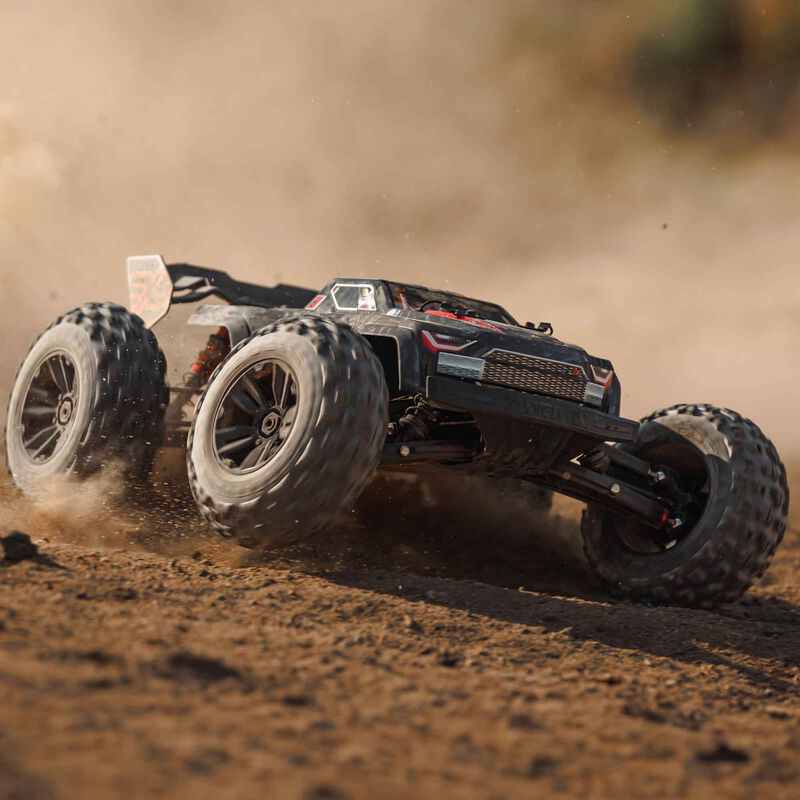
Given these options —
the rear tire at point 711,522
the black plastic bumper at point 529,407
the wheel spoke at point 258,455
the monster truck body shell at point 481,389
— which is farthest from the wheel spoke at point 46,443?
the rear tire at point 711,522

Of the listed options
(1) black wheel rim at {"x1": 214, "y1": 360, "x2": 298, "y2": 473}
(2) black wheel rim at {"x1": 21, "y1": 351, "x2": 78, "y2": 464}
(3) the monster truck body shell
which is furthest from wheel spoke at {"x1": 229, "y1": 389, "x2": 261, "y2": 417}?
(2) black wheel rim at {"x1": 21, "y1": 351, "x2": 78, "y2": 464}

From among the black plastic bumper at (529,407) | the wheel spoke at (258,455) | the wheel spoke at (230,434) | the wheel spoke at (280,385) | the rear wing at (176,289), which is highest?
the rear wing at (176,289)

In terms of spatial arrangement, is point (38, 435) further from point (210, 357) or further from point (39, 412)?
point (210, 357)

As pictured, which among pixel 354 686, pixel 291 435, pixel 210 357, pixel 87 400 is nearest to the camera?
pixel 354 686

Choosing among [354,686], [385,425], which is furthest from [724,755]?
[385,425]

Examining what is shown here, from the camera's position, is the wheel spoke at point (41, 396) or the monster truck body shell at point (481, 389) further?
the wheel spoke at point (41, 396)

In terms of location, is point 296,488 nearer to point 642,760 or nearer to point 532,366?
point 532,366

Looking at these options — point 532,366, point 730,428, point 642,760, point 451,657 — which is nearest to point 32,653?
point 451,657

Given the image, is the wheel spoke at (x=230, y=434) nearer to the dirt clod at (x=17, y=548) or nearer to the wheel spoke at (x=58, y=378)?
the dirt clod at (x=17, y=548)

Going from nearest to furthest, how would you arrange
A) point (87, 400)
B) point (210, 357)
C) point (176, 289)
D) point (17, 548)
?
point (17, 548)
point (87, 400)
point (210, 357)
point (176, 289)
